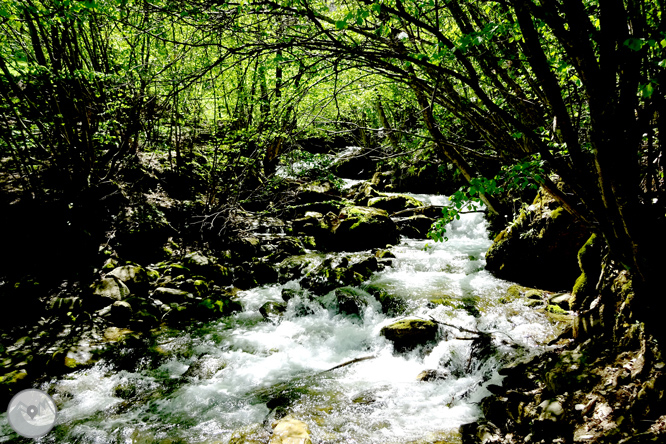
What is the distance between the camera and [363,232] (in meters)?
11.8

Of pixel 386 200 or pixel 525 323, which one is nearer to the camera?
pixel 525 323

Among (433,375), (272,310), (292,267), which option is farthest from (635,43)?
(292,267)

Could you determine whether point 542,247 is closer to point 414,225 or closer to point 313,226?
point 414,225

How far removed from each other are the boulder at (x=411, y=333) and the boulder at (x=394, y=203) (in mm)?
8940

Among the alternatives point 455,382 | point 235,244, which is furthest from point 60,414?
point 235,244

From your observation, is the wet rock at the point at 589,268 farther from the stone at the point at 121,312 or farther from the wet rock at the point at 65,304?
the wet rock at the point at 65,304

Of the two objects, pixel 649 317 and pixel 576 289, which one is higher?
pixel 649 317

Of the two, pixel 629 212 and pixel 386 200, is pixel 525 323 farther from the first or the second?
pixel 386 200

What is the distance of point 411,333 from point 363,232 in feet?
19.9

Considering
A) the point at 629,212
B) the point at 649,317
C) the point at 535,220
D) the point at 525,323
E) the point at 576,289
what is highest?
the point at 629,212

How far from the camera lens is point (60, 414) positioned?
461cm

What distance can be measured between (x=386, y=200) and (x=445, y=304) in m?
8.58

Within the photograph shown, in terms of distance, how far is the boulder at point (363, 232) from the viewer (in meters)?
11.7

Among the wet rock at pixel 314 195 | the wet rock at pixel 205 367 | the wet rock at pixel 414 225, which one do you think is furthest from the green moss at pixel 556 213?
the wet rock at pixel 314 195
